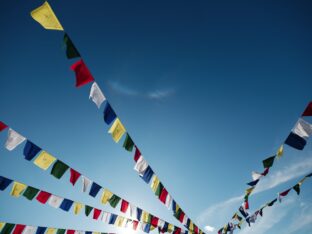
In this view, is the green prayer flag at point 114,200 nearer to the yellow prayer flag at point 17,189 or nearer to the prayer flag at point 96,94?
the yellow prayer flag at point 17,189

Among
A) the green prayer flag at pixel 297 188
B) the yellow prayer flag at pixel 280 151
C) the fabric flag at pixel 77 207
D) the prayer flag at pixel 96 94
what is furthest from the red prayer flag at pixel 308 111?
the fabric flag at pixel 77 207

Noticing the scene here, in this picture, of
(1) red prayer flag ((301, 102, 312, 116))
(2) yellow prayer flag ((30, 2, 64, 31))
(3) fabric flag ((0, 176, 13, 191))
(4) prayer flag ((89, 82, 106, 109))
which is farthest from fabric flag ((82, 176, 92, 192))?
(1) red prayer flag ((301, 102, 312, 116))

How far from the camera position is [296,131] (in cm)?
562

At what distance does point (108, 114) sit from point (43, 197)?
506 cm

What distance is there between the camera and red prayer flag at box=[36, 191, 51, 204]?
7.91 metres

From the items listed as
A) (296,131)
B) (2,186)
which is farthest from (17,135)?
(296,131)

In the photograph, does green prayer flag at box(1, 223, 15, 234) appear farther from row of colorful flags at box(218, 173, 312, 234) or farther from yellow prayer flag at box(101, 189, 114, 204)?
row of colorful flags at box(218, 173, 312, 234)

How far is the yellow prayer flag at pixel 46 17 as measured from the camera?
3.31m

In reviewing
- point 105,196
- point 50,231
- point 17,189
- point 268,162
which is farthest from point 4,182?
point 268,162

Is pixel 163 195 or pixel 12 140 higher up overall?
pixel 12 140

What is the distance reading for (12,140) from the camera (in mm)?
5918

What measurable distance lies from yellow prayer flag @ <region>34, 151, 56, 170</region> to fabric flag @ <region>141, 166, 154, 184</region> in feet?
9.90

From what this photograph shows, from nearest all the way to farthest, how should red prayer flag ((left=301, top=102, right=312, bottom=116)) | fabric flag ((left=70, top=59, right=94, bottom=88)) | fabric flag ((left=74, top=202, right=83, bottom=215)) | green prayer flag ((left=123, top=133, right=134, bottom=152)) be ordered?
fabric flag ((left=70, top=59, right=94, bottom=88)) < red prayer flag ((left=301, top=102, right=312, bottom=116)) < green prayer flag ((left=123, top=133, right=134, bottom=152)) < fabric flag ((left=74, top=202, right=83, bottom=215))

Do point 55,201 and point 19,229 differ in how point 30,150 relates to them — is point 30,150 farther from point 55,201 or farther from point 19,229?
point 19,229
